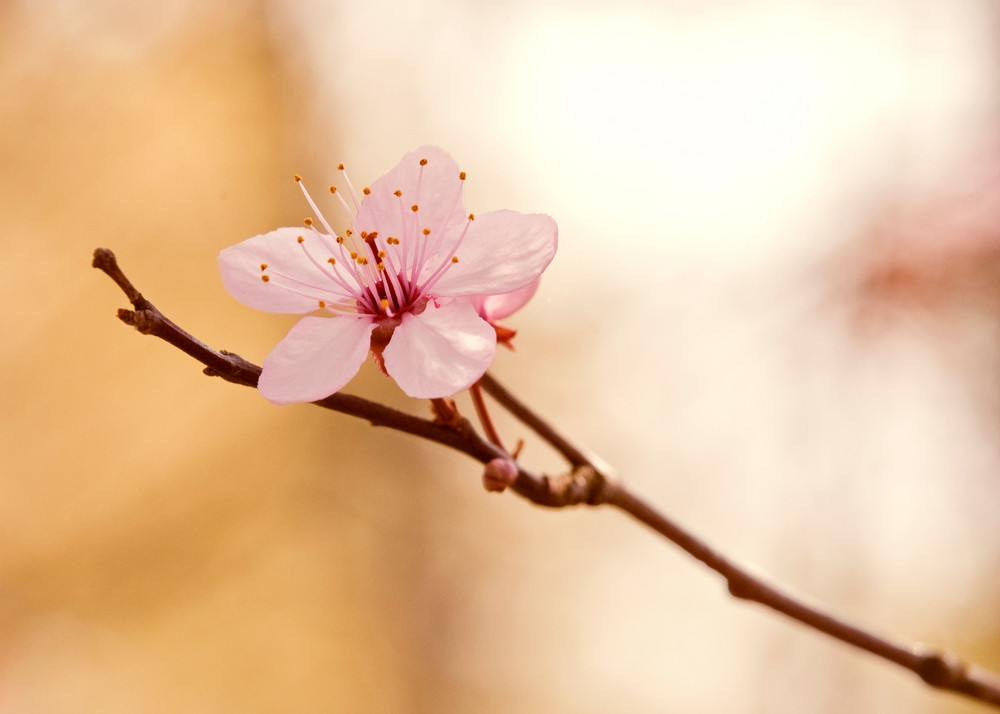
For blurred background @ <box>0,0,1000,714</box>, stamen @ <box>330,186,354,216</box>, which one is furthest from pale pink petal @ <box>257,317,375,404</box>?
blurred background @ <box>0,0,1000,714</box>

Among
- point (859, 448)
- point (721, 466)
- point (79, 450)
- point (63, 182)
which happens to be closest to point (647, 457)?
point (721, 466)

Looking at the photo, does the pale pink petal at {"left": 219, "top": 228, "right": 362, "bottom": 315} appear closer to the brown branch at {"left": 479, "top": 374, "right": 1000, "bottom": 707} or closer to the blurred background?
the brown branch at {"left": 479, "top": 374, "right": 1000, "bottom": 707}

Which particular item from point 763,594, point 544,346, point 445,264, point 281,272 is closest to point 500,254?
point 445,264

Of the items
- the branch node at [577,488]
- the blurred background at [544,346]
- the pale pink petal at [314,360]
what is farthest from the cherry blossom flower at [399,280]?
the blurred background at [544,346]

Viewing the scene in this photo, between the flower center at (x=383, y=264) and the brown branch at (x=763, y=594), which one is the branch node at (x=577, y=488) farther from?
the flower center at (x=383, y=264)

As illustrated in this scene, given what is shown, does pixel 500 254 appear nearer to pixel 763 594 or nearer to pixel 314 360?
pixel 314 360

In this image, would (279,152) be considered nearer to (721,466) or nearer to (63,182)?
(63,182)
